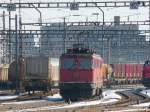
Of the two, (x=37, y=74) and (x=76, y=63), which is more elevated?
(x=76, y=63)

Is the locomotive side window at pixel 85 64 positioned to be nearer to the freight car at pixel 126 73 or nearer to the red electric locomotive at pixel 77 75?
the red electric locomotive at pixel 77 75

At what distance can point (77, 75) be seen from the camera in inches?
1362

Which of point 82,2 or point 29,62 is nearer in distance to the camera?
point 29,62

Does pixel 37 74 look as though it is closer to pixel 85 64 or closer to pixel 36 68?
pixel 36 68

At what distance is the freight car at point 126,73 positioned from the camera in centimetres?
7438

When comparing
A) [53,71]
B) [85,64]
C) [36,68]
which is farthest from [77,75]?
[53,71]

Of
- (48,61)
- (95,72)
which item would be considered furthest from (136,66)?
(95,72)

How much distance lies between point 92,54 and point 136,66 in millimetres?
42940

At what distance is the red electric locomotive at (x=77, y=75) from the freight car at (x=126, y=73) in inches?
1487

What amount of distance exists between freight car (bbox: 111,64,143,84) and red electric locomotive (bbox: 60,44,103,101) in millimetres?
37776

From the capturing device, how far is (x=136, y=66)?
254ft

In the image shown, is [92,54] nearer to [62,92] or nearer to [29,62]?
[62,92]

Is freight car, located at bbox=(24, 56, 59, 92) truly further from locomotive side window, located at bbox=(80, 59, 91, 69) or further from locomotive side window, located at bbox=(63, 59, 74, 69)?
locomotive side window, located at bbox=(80, 59, 91, 69)

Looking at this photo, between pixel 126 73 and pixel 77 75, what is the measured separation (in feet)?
137
